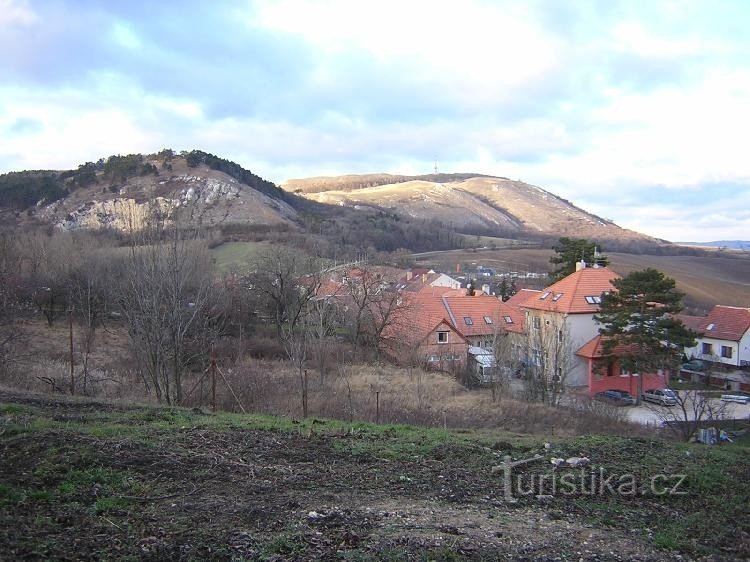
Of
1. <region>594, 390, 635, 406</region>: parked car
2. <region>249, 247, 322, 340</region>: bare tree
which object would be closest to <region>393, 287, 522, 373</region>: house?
<region>249, 247, 322, 340</region>: bare tree

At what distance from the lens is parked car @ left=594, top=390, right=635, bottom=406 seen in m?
28.3

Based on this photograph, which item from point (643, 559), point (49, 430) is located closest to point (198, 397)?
point (49, 430)

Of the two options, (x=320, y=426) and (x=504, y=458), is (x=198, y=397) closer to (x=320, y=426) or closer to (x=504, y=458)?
(x=320, y=426)

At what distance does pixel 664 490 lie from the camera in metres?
6.91

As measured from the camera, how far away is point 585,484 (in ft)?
23.0

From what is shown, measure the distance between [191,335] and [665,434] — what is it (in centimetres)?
1535

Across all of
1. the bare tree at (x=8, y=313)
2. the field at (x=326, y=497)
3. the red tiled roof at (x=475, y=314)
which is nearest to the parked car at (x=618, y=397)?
the red tiled roof at (x=475, y=314)

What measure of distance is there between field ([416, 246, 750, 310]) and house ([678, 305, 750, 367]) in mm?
17721

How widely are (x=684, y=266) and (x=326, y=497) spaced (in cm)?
9423

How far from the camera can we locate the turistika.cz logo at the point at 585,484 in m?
6.75

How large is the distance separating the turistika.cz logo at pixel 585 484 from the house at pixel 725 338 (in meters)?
32.2

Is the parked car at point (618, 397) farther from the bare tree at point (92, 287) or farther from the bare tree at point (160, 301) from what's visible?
the bare tree at point (92, 287)

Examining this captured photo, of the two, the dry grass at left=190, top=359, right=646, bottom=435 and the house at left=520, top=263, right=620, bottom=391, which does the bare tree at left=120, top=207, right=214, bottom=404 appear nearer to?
the dry grass at left=190, top=359, right=646, bottom=435

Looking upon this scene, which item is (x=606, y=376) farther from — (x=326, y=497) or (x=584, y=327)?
(x=326, y=497)
